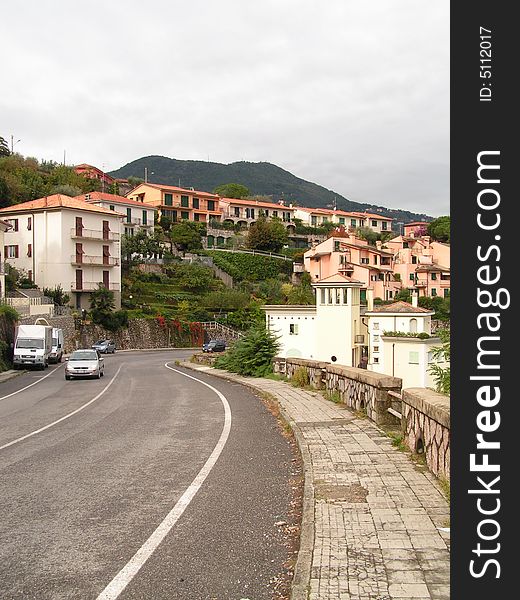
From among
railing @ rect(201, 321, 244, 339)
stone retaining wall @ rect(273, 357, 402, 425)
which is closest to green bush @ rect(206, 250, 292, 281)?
railing @ rect(201, 321, 244, 339)

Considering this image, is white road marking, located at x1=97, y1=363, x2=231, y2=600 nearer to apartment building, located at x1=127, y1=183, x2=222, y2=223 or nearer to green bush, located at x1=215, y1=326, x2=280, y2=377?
green bush, located at x1=215, y1=326, x2=280, y2=377

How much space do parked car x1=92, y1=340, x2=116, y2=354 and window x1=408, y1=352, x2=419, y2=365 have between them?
92.9 feet

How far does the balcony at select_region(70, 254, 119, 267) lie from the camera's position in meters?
69.4

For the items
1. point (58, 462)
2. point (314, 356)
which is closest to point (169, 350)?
point (314, 356)

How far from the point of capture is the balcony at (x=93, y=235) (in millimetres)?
69688

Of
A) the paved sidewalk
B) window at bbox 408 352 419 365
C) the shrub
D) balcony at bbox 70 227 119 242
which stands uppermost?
balcony at bbox 70 227 119 242

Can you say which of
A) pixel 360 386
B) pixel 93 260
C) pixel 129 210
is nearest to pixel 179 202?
pixel 129 210

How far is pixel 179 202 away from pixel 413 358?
71304 mm

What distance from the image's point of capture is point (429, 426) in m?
9.26

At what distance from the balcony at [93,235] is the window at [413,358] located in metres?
39.6

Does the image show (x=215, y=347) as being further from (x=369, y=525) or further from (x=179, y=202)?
(x=369, y=525)

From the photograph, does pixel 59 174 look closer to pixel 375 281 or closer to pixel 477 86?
pixel 375 281

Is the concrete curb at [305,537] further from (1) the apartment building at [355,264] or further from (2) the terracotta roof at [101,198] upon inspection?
(2) the terracotta roof at [101,198]

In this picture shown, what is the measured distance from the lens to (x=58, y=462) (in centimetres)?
1114
